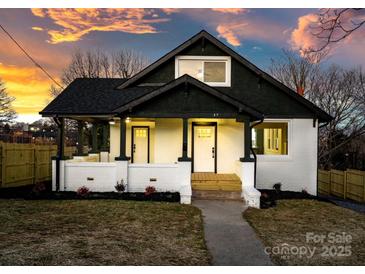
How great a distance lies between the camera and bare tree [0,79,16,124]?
3995cm

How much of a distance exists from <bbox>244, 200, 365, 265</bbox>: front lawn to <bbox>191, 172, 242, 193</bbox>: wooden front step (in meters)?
1.75

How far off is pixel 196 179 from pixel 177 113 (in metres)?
2.66

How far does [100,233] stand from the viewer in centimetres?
781

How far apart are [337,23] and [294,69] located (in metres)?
27.0

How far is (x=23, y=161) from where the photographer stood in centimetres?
1586

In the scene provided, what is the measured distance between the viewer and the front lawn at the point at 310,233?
6.46 metres

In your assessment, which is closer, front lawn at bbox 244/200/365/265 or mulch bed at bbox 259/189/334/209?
front lawn at bbox 244/200/365/265

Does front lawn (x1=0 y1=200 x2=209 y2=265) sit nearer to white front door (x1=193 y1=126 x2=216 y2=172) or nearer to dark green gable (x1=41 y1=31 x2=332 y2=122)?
dark green gable (x1=41 y1=31 x2=332 y2=122)

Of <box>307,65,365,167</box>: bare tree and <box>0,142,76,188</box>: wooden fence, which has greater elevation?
<box>307,65,365,167</box>: bare tree

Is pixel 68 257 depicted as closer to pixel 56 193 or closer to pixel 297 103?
pixel 56 193

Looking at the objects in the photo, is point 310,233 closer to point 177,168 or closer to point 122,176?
point 177,168

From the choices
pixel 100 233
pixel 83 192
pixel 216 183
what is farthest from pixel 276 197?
pixel 100 233

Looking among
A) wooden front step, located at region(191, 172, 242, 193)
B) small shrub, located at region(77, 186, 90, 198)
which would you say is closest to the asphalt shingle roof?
small shrub, located at region(77, 186, 90, 198)
